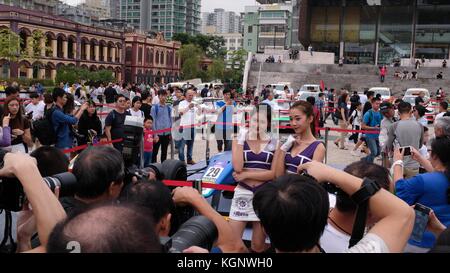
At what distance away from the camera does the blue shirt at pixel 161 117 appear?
370 inches

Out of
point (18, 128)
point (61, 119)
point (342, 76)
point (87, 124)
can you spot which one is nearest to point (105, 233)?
point (18, 128)

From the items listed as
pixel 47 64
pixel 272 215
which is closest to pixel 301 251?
pixel 272 215

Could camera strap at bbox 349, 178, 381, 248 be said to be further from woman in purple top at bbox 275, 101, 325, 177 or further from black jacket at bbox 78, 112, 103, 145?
black jacket at bbox 78, 112, 103, 145

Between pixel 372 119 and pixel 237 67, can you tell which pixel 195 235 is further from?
pixel 237 67

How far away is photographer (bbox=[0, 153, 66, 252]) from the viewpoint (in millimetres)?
2014

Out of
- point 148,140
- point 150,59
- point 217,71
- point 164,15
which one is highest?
point 164,15

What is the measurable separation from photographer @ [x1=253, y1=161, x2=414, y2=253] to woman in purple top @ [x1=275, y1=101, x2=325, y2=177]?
2.11 m

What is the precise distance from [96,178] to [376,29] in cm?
6627

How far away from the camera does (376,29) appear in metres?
63.7

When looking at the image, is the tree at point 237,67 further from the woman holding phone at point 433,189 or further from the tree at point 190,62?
the woman holding phone at point 433,189

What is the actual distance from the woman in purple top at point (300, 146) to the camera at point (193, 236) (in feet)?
6.92

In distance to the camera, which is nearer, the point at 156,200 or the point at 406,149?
the point at 156,200

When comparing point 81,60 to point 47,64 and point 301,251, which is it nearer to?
point 47,64

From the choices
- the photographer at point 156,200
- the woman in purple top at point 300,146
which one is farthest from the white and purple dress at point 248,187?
the photographer at point 156,200
